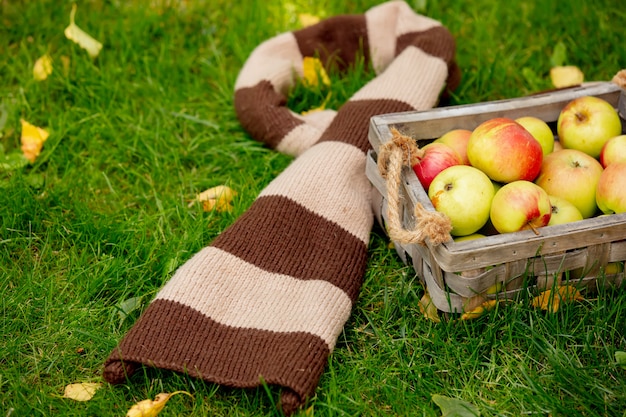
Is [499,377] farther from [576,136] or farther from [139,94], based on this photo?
[139,94]

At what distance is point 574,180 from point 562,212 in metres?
0.13

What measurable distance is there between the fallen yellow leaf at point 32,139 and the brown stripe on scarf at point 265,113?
27.3 inches

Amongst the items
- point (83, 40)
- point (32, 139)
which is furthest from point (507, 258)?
point (83, 40)

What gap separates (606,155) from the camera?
1968 mm

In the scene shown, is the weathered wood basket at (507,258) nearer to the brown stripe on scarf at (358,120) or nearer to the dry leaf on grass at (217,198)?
the brown stripe on scarf at (358,120)

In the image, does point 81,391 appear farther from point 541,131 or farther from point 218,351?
point 541,131

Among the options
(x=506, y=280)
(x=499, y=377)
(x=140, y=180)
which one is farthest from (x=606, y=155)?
(x=140, y=180)

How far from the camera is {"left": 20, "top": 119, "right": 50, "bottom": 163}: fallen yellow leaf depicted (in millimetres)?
2414

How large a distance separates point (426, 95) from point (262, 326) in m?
1.05

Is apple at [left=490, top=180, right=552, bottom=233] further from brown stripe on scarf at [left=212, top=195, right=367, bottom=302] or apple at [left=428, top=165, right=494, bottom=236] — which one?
brown stripe on scarf at [left=212, top=195, right=367, bottom=302]

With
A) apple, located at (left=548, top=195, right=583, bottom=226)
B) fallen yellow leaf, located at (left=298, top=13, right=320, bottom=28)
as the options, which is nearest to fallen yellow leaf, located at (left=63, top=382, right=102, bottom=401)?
apple, located at (left=548, top=195, right=583, bottom=226)

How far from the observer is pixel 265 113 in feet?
7.95

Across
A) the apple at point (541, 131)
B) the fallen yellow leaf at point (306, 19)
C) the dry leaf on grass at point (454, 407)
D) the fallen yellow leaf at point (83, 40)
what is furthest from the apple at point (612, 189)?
the fallen yellow leaf at point (83, 40)

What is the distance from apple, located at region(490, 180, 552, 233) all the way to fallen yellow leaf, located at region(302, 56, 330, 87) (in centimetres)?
111
